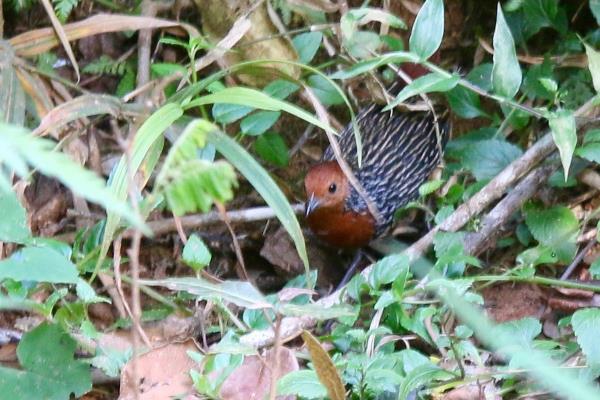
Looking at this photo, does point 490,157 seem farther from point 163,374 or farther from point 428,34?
point 163,374

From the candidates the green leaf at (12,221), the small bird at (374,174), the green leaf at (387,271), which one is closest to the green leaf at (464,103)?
the small bird at (374,174)

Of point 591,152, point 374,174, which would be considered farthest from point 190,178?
point 374,174

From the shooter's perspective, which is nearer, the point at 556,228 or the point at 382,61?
the point at 382,61

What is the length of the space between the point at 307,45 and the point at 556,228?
3.41ft

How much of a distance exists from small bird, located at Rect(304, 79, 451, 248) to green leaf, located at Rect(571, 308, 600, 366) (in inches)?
56.3

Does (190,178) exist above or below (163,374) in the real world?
above

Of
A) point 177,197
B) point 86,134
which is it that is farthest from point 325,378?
point 86,134

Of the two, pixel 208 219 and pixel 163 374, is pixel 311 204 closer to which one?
pixel 208 219

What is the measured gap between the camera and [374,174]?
4.03 meters

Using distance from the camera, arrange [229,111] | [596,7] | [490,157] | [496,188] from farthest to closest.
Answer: [596,7], [490,157], [496,188], [229,111]

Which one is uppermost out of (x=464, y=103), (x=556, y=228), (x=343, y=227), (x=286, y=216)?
(x=286, y=216)

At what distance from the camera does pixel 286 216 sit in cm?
265

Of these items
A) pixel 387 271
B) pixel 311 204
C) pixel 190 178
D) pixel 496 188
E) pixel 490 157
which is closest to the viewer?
pixel 190 178

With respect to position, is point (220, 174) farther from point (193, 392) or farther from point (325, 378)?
point (193, 392)
